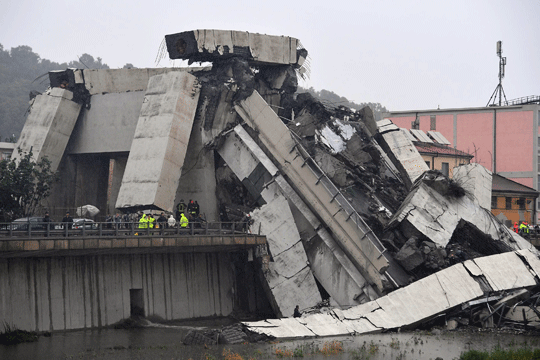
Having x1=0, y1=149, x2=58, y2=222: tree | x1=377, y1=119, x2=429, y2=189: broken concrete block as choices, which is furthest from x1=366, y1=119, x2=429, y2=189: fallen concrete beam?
x1=0, y1=149, x2=58, y2=222: tree

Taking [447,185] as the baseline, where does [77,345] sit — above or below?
below

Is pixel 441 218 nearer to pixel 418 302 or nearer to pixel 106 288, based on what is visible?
pixel 418 302

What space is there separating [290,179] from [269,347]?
12.3m

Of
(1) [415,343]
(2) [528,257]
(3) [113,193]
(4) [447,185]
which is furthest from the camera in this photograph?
(3) [113,193]

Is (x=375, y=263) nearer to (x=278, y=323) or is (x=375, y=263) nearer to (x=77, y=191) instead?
(x=278, y=323)

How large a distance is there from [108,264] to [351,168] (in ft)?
45.4

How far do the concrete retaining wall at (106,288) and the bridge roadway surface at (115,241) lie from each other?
0.80 metres

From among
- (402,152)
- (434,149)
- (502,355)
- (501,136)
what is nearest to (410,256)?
(502,355)

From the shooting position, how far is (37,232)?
26.7m

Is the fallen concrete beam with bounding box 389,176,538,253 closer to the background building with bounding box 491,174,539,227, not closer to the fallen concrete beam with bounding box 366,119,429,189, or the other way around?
the fallen concrete beam with bounding box 366,119,429,189

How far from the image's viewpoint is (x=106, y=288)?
3066cm

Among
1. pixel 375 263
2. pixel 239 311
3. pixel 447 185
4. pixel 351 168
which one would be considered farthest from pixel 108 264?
pixel 447 185

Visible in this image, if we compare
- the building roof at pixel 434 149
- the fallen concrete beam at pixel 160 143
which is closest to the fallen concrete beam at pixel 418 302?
the fallen concrete beam at pixel 160 143

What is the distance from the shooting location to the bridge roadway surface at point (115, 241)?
26156 millimetres
